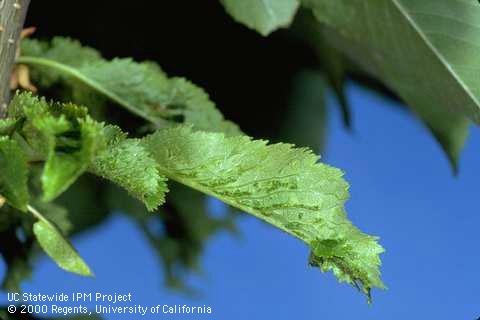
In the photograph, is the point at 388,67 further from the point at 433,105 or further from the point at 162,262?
the point at 162,262

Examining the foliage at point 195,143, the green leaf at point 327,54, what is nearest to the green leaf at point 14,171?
the foliage at point 195,143

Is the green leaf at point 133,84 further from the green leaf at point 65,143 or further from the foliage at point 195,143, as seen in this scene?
the green leaf at point 65,143

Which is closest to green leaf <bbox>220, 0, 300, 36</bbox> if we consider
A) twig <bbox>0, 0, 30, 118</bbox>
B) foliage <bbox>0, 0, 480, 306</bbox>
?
foliage <bbox>0, 0, 480, 306</bbox>

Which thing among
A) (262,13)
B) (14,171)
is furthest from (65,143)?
(262,13)

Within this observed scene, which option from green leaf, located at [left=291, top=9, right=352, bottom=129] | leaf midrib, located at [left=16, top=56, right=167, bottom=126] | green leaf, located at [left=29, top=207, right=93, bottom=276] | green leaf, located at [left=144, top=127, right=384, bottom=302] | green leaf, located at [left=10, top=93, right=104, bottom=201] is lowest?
green leaf, located at [left=291, top=9, right=352, bottom=129]

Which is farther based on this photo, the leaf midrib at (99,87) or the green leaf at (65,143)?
the leaf midrib at (99,87)

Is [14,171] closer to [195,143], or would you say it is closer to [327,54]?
[195,143]

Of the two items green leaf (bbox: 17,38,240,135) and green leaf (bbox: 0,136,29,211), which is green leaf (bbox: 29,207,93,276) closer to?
green leaf (bbox: 0,136,29,211)
